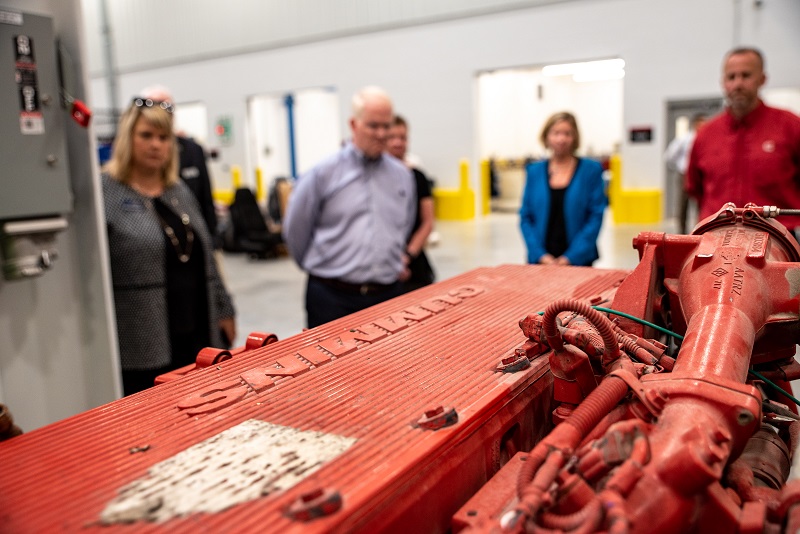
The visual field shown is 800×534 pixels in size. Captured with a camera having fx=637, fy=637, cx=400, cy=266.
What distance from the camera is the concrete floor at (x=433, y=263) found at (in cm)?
579

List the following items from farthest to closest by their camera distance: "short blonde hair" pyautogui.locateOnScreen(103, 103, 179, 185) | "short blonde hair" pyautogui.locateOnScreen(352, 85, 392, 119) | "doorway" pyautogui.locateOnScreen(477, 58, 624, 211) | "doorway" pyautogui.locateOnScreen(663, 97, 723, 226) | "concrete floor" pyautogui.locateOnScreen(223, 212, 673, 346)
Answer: "doorway" pyautogui.locateOnScreen(477, 58, 624, 211)
"doorway" pyautogui.locateOnScreen(663, 97, 723, 226)
"concrete floor" pyautogui.locateOnScreen(223, 212, 673, 346)
"short blonde hair" pyautogui.locateOnScreen(352, 85, 392, 119)
"short blonde hair" pyautogui.locateOnScreen(103, 103, 179, 185)

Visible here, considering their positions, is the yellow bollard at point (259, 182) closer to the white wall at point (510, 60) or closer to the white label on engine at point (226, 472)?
the white wall at point (510, 60)

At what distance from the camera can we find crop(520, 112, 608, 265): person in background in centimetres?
333

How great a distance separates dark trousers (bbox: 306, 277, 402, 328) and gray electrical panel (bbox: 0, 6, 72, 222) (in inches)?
42.5

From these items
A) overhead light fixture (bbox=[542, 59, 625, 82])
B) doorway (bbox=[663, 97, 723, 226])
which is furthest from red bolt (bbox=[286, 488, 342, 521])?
overhead light fixture (bbox=[542, 59, 625, 82])

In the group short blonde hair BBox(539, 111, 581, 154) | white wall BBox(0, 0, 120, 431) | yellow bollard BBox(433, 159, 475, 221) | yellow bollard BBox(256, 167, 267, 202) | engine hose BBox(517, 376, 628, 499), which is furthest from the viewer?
yellow bollard BBox(256, 167, 267, 202)

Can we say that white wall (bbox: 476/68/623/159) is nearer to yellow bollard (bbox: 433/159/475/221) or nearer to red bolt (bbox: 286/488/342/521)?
yellow bollard (bbox: 433/159/475/221)

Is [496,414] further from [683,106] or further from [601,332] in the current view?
[683,106]

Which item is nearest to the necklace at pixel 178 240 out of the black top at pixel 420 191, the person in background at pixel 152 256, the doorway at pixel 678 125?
the person in background at pixel 152 256

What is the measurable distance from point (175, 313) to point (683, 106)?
8795 mm

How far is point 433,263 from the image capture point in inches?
307

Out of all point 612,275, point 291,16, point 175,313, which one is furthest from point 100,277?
point 291,16

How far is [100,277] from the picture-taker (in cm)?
243

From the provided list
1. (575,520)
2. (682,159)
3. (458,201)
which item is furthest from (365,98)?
(458,201)
